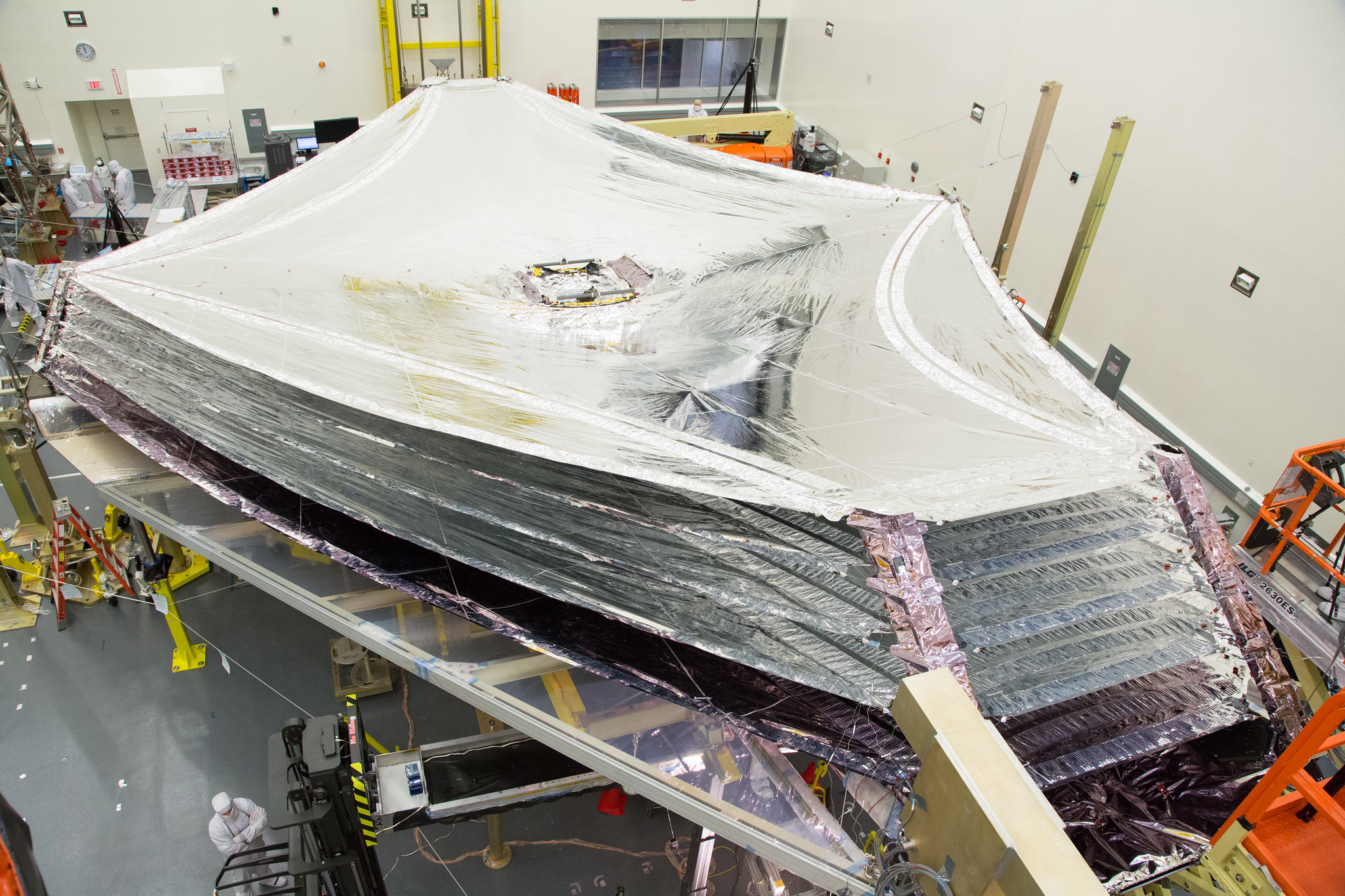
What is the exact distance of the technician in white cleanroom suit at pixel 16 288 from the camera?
6727 mm

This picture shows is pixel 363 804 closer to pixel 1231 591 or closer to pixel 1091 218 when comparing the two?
pixel 1231 591

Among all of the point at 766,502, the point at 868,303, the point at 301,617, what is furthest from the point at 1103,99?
the point at 301,617

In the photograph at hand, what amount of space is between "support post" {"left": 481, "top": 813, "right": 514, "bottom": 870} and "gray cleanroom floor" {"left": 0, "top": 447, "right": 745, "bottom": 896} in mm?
41

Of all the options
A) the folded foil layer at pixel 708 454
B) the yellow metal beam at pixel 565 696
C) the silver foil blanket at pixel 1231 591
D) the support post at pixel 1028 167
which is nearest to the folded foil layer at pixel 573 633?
the folded foil layer at pixel 708 454

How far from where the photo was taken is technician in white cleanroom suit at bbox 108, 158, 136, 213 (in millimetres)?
8961

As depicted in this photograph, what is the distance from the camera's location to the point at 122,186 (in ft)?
29.8

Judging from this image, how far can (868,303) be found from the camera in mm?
4219

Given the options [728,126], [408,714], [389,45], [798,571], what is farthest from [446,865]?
[389,45]

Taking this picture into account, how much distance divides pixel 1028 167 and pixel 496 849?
578cm

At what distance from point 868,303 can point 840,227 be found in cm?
112

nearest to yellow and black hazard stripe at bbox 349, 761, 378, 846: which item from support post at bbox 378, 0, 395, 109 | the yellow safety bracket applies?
the yellow safety bracket

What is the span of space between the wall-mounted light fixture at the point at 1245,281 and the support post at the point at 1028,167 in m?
1.54

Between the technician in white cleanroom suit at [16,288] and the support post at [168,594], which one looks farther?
the technician in white cleanroom suit at [16,288]

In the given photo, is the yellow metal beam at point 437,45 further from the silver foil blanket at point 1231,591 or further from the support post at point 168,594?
the silver foil blanket at point 1231,591
